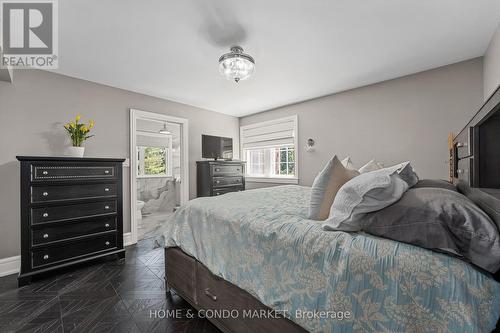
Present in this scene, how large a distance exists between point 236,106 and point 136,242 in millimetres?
3063

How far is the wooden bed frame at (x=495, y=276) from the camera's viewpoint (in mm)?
929

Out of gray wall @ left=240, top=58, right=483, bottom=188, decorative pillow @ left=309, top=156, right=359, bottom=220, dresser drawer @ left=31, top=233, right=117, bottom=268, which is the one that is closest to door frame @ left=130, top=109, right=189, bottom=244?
dresser drawer @ left=31, top=233, right=117, bottom=268

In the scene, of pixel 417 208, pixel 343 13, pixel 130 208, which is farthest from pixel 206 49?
pixel 130 208

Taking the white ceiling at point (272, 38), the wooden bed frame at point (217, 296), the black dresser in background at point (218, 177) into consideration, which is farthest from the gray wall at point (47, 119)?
the wooden bed frame at point (217, 296)

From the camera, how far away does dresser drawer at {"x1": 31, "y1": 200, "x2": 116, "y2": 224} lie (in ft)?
7.47

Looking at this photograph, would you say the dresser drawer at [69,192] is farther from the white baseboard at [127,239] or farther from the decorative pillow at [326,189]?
the decorative pillow at [326,189]

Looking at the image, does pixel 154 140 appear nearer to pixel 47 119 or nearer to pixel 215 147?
pixel 215 147

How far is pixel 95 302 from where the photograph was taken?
6.26 feet

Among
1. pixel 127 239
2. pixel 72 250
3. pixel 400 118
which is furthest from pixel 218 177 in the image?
pixel 400 118

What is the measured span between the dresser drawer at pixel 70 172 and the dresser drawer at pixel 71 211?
33 centimetres

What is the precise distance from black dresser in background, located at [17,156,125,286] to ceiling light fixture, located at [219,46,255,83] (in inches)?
73.2

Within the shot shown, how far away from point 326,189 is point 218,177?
3.08 m

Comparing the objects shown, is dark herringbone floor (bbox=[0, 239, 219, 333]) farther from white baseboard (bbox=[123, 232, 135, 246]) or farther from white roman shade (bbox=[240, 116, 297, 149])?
white roman shade (bbox=[240, 116, 297, 149])

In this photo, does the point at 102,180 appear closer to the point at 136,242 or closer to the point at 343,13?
the point at 136,242
